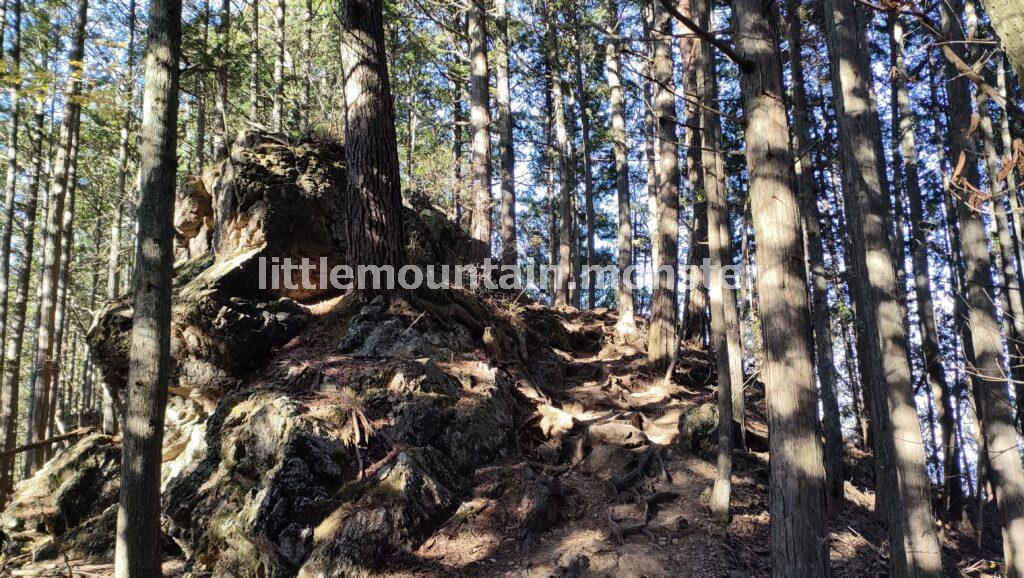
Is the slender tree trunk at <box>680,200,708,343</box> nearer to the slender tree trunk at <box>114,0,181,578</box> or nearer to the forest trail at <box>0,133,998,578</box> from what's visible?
the forest trail at <box>0,133,998,578</box>

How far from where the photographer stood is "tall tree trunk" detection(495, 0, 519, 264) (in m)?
12.4

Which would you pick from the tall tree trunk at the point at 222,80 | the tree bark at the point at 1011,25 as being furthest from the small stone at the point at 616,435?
the tree bark at the point at 1011,25

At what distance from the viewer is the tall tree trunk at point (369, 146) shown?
672cm

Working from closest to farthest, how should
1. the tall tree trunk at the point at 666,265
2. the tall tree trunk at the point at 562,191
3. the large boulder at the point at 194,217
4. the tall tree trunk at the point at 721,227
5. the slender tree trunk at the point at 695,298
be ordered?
the tall tree trunk at the point at 721,227, the large boulder at the point at 194,217, the tall tree trunk at the point at 666,265, the slender tree trunk at the point at 695,298, the tall tree trunk at the point at 562,191

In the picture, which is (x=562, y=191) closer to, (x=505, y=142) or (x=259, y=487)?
(x=505, y=142)

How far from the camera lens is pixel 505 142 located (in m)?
12.3

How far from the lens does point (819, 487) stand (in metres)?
3.49

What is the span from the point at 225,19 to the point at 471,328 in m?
5.12

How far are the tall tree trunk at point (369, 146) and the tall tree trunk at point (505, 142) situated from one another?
5.64 m

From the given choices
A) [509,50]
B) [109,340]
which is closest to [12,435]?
[109,340]

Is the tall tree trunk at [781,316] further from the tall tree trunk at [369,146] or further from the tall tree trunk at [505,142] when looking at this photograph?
the tall tree trunk at [505,142]

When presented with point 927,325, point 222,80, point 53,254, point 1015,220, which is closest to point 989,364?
point 927,325

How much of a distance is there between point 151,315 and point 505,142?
9466mm

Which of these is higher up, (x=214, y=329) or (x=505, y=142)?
(x=505, y=142)
